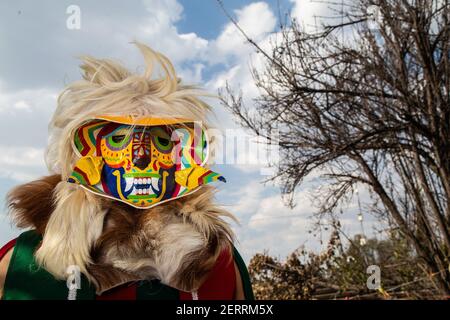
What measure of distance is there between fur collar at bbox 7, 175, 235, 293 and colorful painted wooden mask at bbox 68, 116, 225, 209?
0.05m

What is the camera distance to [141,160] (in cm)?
176

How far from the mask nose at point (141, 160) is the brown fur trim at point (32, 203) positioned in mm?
277

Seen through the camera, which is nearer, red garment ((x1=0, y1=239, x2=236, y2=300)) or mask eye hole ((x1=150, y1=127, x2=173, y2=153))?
red garment ((x1=0, y1=239, x2=236, y2=300))

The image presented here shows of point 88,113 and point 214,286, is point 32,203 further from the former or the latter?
point 214,286

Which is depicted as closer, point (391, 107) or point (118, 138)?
point (118, 138)

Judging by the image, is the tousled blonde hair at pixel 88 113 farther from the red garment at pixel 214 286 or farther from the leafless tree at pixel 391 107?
the leafless tree at pixel 391 107

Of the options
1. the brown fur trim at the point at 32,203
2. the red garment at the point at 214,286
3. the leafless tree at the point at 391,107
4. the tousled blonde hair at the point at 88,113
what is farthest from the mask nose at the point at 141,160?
the leafless tree at the point at 391,107

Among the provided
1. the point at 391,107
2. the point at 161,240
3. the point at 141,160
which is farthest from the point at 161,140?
the point at 391,107

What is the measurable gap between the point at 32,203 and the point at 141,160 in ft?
1.26

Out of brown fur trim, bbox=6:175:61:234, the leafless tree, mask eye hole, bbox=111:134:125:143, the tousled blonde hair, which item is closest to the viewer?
the tousled blonde hair

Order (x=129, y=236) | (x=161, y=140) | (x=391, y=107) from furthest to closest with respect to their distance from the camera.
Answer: (x=391, y=107), (x=161, y=140), (x=129, y=236)

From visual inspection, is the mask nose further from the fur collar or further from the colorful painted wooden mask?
the fur collar

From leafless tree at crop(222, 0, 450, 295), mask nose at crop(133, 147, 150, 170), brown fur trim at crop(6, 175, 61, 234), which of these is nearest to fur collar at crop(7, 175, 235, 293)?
brown fur trim at crop(6, 175, 61, 234)

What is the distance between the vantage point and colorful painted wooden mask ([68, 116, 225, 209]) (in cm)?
171
